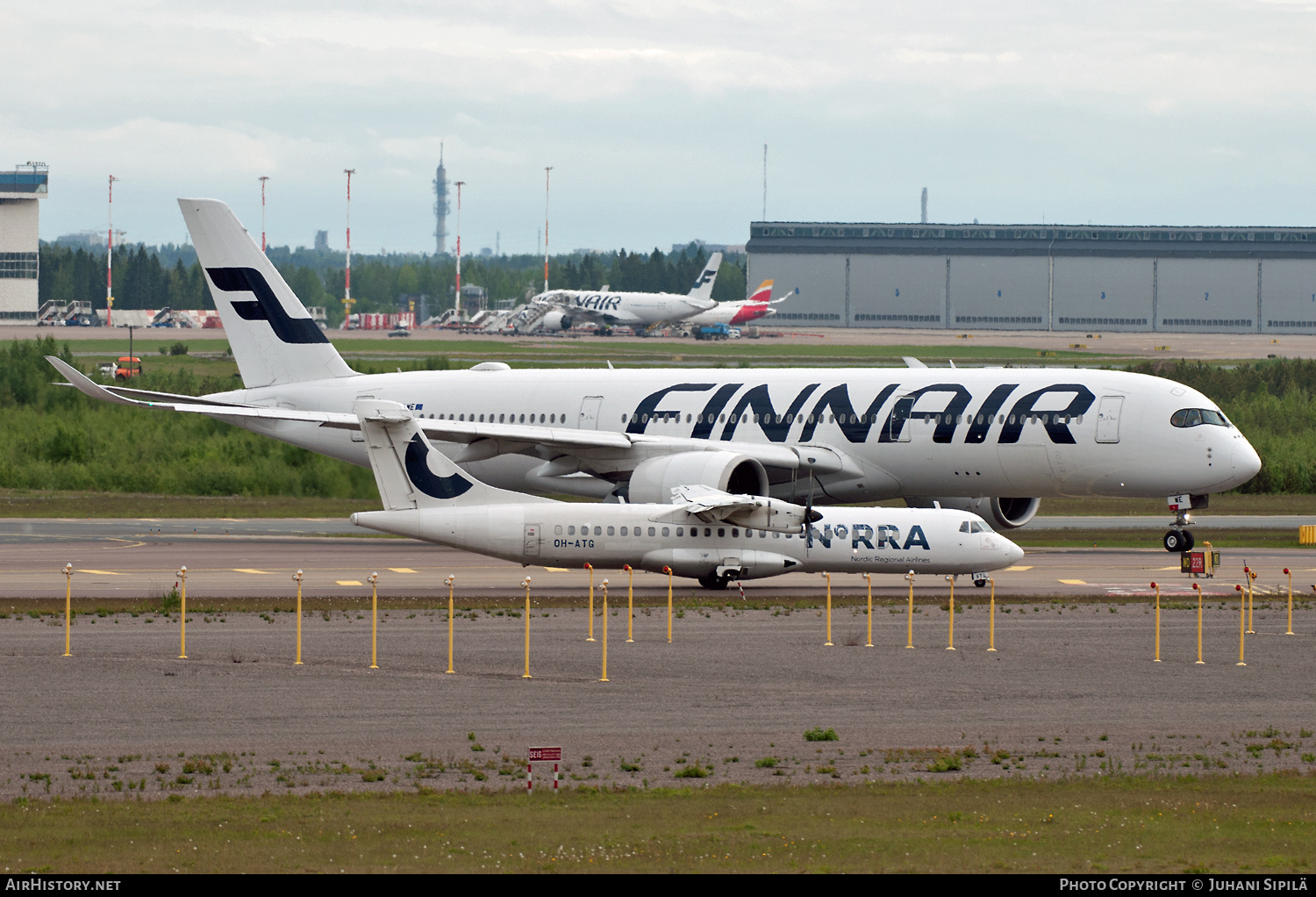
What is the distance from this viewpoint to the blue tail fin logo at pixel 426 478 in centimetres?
4425

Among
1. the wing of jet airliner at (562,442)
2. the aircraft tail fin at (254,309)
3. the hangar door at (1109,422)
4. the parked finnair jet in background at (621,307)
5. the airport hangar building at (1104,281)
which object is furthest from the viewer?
the airport hangar building at (1104,281)

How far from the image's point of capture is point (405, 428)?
44969mm

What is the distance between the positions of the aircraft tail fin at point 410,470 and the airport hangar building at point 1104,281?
157 metres

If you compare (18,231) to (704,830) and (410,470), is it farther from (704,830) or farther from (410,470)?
(704,830)

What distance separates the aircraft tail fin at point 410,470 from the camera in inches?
1743

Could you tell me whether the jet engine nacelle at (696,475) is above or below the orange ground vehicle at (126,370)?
below

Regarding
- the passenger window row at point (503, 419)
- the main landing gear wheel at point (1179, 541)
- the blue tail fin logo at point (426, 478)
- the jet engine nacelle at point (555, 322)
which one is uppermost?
the jet engine nacelle at point (555, 322)

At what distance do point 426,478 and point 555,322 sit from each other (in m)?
141

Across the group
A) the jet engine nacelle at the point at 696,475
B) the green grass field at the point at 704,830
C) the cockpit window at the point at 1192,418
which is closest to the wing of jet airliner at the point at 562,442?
the jet engine nacelle at the point at 696,475

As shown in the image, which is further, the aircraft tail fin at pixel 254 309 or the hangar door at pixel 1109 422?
the aircraft tail fin at pixel 254 309

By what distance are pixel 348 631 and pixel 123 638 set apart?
4.61 metres

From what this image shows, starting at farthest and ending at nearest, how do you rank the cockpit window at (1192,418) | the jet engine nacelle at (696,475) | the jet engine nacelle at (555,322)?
the jet engine nacelle at (555,322) < the cockpit window at (1192,418) < the jet engine nacelle at (696,475)

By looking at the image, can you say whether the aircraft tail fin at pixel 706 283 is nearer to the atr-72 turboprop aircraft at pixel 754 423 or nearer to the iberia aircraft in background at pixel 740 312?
the iberia aircraft in background at pixel 740 312

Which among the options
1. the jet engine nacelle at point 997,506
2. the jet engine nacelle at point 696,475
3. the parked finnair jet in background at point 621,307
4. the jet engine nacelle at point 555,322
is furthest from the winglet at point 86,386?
the jet engine nacelle at point 555,322
